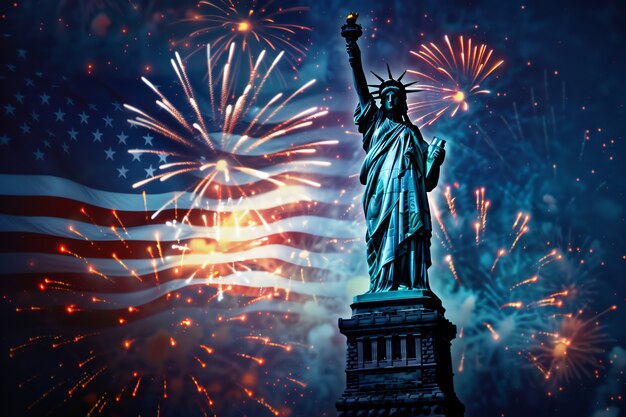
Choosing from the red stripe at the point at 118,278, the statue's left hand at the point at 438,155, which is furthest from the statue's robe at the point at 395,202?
the red stripe at the point at 118,278

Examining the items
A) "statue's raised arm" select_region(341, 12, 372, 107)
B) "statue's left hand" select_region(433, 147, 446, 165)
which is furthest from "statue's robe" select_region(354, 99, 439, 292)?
"statue's raised arm" select_region(341, 12, 372, 107)

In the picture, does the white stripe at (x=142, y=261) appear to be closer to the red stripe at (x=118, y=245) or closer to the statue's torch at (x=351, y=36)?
the red stripe at (x=118, y=245)

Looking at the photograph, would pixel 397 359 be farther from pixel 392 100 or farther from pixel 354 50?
pixel 354 50

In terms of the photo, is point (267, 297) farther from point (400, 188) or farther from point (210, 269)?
point (400, 188)

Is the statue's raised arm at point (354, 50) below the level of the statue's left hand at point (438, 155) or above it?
above

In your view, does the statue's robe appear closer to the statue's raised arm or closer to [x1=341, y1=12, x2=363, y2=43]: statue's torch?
the statue's raised arm
